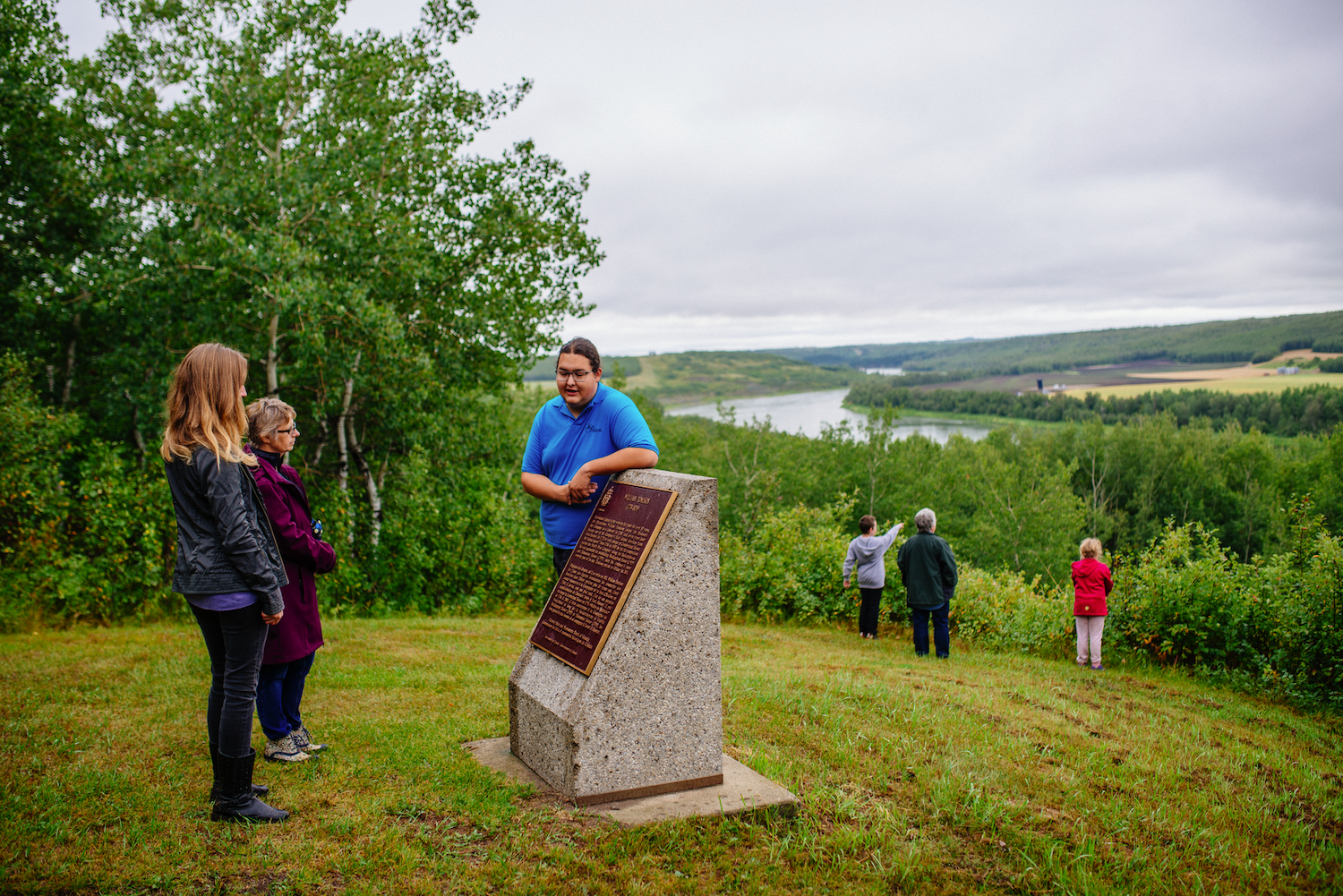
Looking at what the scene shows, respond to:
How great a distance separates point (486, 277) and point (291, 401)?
4805 mm

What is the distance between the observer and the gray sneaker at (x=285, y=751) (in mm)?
4172

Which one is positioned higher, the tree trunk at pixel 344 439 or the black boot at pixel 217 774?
the tree trunk at pixel 344 439

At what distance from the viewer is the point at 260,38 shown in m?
12.5

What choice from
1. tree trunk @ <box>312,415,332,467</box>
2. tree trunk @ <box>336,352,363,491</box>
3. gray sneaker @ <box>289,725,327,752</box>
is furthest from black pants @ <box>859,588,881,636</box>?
tree trunk @ <box>312,415,332,467</box>

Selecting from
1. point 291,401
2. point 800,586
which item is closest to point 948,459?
point 800,586

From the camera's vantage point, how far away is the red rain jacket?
8.82 meters

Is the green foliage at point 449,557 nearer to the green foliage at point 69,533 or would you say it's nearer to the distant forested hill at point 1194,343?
the green foliage at point 69,533

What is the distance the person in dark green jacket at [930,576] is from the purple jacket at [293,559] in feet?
22.2

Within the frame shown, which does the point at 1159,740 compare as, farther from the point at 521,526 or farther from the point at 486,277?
the point at 486,277

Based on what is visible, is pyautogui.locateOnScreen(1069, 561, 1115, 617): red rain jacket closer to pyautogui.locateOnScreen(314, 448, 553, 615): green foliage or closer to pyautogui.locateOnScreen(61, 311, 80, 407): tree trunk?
pyautogui.locateOnScreen(314, 448, 553, 615): green foliage

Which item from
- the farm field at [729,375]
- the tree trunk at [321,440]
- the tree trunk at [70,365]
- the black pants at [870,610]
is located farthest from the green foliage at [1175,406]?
the tree trunk at [70,365]

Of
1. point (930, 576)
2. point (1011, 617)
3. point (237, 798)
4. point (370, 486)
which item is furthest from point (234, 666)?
point (370, 486)

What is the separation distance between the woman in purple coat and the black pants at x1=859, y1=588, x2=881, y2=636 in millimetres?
7975

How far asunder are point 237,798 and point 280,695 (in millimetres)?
761
